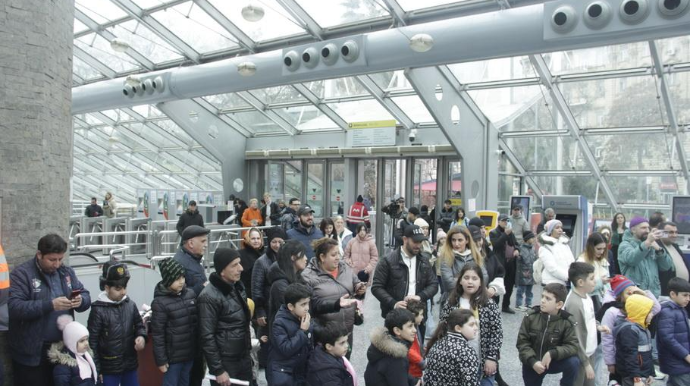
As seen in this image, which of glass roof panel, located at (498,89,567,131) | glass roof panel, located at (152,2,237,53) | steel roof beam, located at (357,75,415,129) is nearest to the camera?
glass roof panel, located at (152,2,237,53)

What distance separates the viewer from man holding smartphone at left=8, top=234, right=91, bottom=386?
3.66 metres

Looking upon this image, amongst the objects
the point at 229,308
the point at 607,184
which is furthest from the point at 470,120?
the point at 229,308

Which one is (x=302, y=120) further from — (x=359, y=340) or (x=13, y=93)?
(x=13, y=93)

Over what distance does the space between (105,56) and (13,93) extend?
1156 cm

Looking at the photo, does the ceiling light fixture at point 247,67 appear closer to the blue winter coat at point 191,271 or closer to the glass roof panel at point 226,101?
the blue winter coat at point 191,271

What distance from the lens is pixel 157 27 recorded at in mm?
12117

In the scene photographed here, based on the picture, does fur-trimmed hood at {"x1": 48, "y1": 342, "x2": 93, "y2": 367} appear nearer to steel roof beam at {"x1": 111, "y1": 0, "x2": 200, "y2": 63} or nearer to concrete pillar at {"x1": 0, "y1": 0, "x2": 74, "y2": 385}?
concrete pillar at {"x1": 0, "y1": 0, "x2": 74, "y2": 385}

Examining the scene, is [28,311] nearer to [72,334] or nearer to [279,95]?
[72,334]

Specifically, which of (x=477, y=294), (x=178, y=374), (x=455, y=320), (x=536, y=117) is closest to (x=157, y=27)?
(x=536, y=117)

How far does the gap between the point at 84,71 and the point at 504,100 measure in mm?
11321

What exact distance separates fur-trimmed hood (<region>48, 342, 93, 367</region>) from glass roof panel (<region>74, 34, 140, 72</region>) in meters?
11.7

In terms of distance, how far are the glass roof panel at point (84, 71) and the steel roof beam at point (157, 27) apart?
408cm

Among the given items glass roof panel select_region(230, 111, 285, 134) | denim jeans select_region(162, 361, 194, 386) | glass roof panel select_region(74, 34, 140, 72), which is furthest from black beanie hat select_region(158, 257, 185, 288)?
glass roof panel select_region(230, 111, 285, 134)

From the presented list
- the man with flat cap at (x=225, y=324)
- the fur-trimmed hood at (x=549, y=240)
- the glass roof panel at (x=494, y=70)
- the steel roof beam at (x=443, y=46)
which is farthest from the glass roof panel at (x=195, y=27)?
the man with flat cap at (x=225, y=324)
